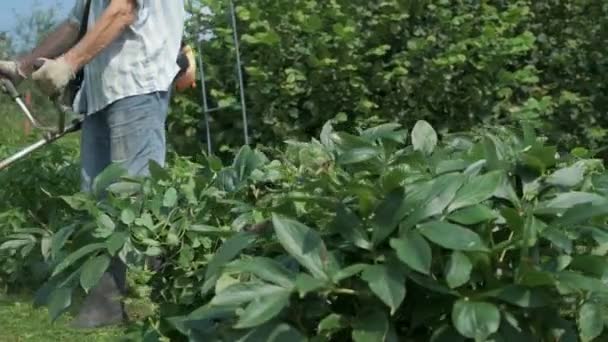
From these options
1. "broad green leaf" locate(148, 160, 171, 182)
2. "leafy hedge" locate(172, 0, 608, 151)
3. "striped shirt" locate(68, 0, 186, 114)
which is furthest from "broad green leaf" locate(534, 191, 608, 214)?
"leafy hedge" locate(172, 0, 608, 151)

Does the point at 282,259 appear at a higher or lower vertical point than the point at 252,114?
higher

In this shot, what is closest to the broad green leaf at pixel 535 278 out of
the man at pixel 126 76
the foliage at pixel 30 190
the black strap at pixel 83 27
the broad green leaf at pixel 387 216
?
→ the broad green leaf at pixel 387 216

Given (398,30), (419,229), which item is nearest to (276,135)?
(398,30)

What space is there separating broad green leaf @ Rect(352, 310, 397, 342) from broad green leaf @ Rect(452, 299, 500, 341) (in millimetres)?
112

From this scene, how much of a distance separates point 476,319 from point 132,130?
3017 mm

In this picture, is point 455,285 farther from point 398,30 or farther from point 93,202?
point 398,30

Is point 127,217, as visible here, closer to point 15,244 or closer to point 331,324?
point 15,244

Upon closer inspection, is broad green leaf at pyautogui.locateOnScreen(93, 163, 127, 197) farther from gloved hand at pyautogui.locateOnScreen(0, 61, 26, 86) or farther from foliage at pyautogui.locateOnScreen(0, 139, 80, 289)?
foliage at pyautogui.locateOnScreen(0, 139, 80, 289)

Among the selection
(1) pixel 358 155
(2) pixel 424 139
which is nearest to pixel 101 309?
(2) pixel 424 139

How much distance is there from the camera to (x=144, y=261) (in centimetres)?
238

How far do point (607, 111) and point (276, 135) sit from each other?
2143mm

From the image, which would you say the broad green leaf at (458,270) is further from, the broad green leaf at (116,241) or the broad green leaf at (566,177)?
the broad green leaf at (116,241)

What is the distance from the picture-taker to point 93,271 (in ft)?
7.38

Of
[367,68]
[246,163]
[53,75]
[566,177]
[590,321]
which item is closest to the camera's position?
[590,321]
